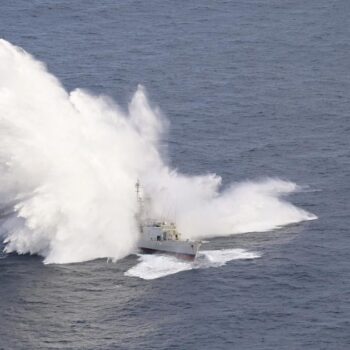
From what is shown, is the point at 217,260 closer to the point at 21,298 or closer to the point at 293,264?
the point at 293,264

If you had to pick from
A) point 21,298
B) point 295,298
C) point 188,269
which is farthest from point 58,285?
point 295,298

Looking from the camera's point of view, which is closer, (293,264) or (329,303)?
(329,303)

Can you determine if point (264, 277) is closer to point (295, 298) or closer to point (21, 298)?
point (295, 298)

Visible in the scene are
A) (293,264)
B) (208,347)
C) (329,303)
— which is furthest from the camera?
(293,264)

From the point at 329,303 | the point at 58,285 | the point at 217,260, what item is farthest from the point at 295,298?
the point at 58,285

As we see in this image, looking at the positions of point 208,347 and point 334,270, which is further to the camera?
point 334,270

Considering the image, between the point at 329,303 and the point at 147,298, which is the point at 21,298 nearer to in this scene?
the point at 147,298

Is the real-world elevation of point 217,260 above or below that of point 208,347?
above

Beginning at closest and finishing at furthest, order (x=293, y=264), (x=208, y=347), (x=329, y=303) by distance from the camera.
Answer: (x=208, y=347), (x=329, y=303), (x=293, y=264)
